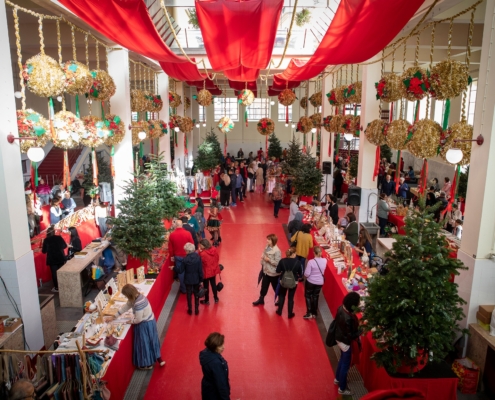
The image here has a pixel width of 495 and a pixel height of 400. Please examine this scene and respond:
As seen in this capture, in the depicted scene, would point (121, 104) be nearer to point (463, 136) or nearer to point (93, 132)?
point (93, 132)

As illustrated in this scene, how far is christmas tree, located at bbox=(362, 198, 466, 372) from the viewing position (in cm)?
418

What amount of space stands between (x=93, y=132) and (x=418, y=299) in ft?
19.0

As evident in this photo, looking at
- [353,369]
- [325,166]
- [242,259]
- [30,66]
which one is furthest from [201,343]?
[325,166]

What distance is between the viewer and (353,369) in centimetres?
568

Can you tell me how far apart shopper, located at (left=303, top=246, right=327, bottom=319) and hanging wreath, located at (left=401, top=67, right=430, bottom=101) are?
2809 millimetres

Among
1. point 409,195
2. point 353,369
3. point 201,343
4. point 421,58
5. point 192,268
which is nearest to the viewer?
point 353,369

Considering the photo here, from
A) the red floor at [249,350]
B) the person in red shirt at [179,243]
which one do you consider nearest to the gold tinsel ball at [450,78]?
the red floor at [249,350]

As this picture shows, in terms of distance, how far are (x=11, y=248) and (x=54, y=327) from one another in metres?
1.78

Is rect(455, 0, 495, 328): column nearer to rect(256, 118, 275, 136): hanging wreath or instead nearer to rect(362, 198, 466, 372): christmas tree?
rect(362, 198, 466, 372): christmas tree

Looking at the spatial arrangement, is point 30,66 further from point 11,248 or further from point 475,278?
point 475,278

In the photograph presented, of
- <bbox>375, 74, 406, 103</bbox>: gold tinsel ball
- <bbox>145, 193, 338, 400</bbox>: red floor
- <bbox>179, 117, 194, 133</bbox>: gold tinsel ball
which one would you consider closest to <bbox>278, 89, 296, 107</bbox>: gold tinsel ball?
<bbox>179, 117, 194, 133</bbox>: gold tinsel ball

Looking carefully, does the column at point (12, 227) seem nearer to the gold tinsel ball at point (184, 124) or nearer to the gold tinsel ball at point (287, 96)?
the gold tinsel ball at point (287, 96)

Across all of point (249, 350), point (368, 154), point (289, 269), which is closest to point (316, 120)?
point (368, 154)

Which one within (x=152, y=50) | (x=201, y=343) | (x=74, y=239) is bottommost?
(x=201, y=343)
